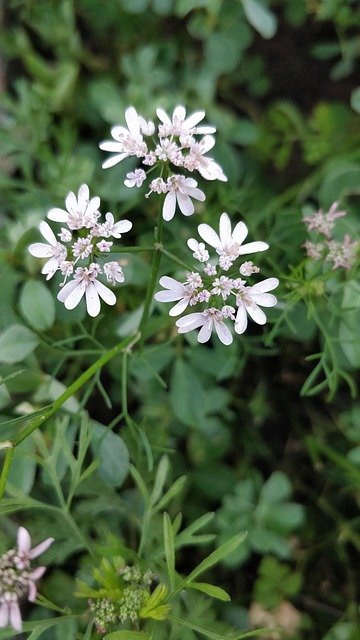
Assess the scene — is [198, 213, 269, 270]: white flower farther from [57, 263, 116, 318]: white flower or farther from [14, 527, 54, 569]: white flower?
[14, 527, 54, 569]: white flower

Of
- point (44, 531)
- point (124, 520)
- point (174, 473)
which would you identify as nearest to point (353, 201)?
point (174, 473)

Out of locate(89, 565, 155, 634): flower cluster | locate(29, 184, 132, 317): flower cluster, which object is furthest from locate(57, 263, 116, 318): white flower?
locate(89, 565, 155, 634): flower cluster

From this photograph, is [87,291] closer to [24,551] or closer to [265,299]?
[265,299]

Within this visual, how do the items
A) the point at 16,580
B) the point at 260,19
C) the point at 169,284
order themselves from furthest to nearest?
the point at 260,19
the point at 16,580
the point at 169,284

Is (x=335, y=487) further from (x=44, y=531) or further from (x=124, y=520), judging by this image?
(x=44, y=531)

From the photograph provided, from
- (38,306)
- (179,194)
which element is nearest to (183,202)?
(179,194)

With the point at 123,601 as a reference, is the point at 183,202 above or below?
above
